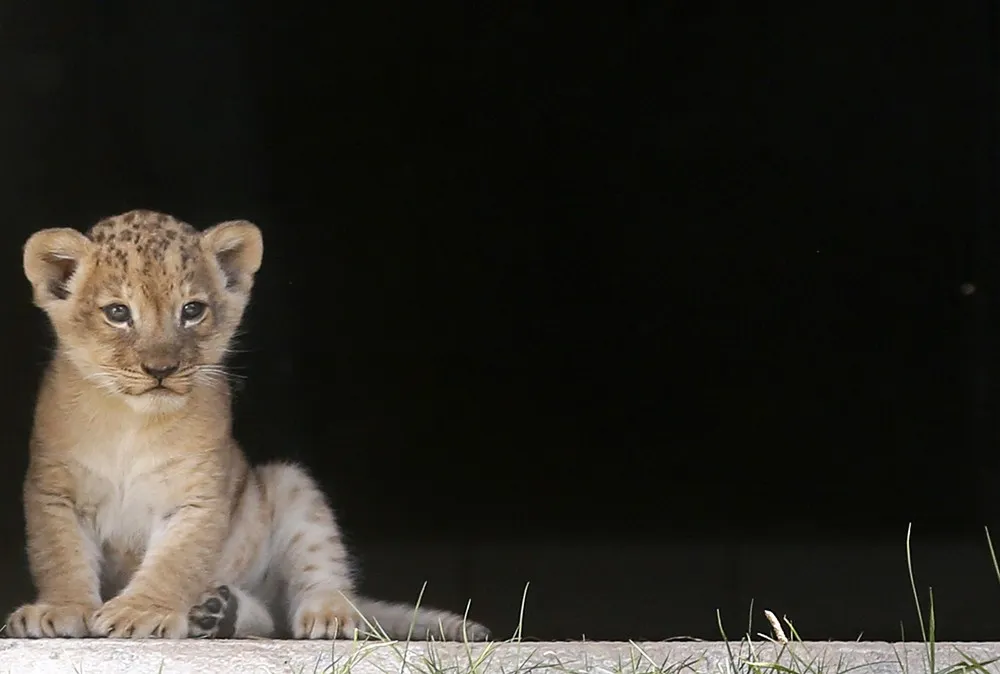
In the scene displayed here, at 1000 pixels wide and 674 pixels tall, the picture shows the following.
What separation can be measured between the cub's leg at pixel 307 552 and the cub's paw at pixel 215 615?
13 cm

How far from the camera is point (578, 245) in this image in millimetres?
2641

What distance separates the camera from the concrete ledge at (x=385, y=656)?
241 cm

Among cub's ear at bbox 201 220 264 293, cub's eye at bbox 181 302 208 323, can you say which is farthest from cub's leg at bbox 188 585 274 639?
cub's ear at bbox 201 220 264 293

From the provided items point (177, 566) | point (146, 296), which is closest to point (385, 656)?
point (177, 566)

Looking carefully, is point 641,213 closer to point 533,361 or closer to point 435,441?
point 533,361

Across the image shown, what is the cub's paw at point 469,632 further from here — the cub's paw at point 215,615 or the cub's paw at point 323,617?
the cub's paw at point 215,615

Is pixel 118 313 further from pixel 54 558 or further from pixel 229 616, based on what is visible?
pixel 229 616

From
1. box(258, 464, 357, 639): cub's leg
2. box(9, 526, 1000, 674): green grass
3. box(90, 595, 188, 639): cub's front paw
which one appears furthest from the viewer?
box(258, 464, 357, 639): cub's leg

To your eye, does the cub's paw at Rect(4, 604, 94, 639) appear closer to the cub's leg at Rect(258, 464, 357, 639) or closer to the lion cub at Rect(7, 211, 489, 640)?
the lion cub at Rect(7, 211, 489, 640)

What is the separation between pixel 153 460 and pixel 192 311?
0.35m

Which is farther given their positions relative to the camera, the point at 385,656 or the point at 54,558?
the point at 54,558

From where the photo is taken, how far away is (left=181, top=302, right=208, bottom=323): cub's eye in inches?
103

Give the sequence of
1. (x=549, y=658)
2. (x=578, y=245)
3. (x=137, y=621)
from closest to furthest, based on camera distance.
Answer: (x=549, y=658) < (x=137, y=621) < (x=578, y=245)

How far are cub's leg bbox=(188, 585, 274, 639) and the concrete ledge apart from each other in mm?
77
